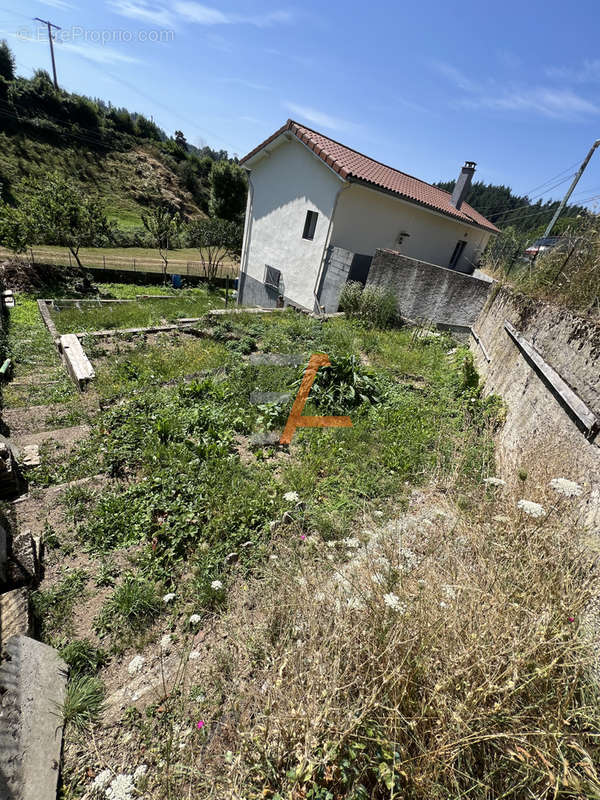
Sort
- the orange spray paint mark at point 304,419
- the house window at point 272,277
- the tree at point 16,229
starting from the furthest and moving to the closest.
Result: the tree at point 16,229, the house window at point 272,277, the orange spray paint mark at point 304,419

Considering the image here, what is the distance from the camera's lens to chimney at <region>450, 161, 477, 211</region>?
17.6m

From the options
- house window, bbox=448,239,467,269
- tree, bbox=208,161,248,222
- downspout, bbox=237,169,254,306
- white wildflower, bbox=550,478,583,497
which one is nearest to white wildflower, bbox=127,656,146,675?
white wildflower, bbox=550,478,583,497

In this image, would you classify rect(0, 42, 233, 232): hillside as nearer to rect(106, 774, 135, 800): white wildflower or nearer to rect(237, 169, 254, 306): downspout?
rect(237, 169, 254, 306): downspout

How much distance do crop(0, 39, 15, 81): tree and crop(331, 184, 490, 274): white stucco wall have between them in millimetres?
48788

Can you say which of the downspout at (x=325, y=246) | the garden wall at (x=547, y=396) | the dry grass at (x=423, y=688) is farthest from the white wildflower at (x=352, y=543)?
the downspout at (x=325, y=246)

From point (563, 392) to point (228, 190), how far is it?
35.3 metres

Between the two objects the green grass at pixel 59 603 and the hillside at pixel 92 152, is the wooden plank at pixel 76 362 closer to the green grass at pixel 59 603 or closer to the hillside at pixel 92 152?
the green grass at pixel 59 603

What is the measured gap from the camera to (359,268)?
10875 mm

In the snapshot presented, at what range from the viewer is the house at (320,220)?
11.3 m

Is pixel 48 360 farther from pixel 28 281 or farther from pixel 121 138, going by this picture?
pixel 121 138

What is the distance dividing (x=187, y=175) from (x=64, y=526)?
185 ft

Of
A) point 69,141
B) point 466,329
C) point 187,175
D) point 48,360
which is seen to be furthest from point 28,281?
point 187,175

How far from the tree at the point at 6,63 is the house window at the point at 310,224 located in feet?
155

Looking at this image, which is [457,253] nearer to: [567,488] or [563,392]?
[563,392]
